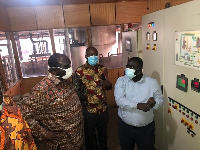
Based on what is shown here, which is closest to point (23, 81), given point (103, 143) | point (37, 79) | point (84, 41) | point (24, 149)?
point (37, 79)

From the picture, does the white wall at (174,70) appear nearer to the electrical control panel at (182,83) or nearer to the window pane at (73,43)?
the electrical control panel at (182,83)

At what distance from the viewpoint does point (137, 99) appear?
5.59 feet

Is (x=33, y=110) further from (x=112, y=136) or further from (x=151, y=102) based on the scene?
(x=112, y=136)

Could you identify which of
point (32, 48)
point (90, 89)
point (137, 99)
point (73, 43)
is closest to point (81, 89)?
point (90, 89)

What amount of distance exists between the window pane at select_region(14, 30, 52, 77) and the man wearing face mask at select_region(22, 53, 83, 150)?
2536 mm

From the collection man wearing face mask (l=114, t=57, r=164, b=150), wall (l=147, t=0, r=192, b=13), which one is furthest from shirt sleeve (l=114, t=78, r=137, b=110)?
wall (l=147, t=0, r=192, b=13)

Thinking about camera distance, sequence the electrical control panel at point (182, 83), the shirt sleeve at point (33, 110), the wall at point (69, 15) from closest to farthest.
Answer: the shirt sleeve at point (33, 110)
the electrical control panel at point (182, 83)
the wall at point (69, 15)

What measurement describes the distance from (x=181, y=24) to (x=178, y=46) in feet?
0.70

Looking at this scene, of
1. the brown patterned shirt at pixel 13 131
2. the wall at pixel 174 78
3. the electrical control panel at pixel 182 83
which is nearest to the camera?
the brown patterned shirt at pixel 13 131

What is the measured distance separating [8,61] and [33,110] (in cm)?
250

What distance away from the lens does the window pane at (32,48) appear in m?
3.89

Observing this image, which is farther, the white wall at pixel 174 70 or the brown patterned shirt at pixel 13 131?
the white wall at pixel 174 70

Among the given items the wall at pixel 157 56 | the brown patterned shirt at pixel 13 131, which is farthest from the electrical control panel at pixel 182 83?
the brown patterned shirt at pixel 13 131

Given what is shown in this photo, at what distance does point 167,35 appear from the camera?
1.84 m
